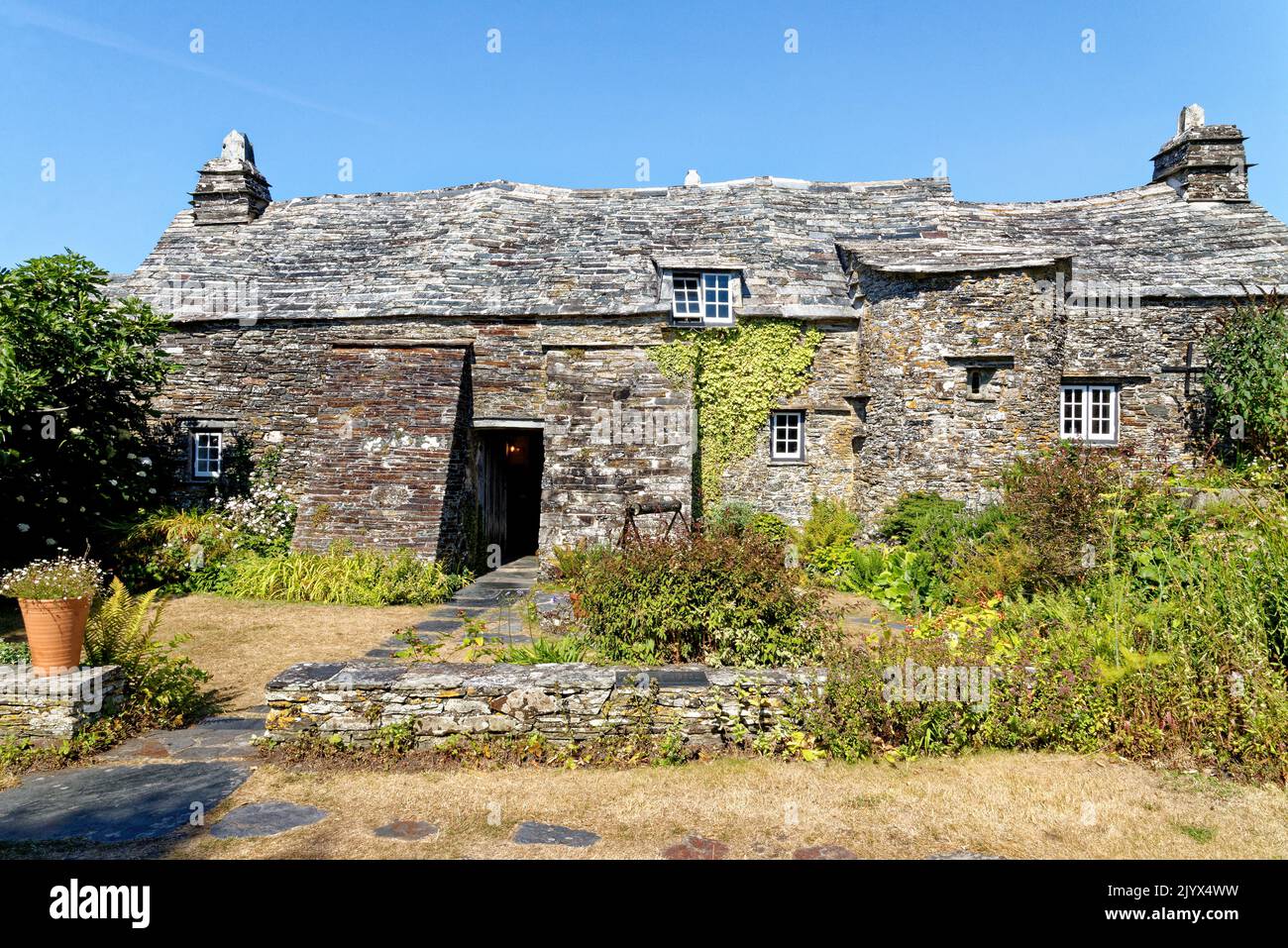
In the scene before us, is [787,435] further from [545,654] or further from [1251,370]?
[545,654]

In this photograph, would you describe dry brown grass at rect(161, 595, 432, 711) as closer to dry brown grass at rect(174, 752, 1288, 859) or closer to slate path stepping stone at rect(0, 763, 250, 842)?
slate path stepping stone at rect(0, 763, 250, 842)

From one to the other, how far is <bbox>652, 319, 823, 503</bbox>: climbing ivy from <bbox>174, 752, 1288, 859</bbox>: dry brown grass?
10.1 meters

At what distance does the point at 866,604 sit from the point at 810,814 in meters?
6.52

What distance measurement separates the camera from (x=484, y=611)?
429 inches

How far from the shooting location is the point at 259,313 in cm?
1580

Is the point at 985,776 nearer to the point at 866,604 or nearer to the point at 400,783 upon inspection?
the point at 400,783

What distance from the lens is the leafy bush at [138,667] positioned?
21.5 feet

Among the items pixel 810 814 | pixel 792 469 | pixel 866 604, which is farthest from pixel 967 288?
pixel 810 814

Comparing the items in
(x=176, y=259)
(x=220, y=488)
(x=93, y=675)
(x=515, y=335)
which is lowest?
(x=93, y=675)

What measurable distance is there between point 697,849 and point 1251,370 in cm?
1553

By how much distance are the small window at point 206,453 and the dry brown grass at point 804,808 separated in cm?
1208

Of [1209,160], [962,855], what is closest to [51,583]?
[962,855]

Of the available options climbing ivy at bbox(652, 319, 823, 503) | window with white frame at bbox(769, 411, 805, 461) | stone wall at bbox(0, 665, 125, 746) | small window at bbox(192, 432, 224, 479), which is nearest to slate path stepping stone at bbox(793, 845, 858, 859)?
stone wall at bbox(0, 665, 125, 746)

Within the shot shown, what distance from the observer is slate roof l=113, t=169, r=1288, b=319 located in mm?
15383
